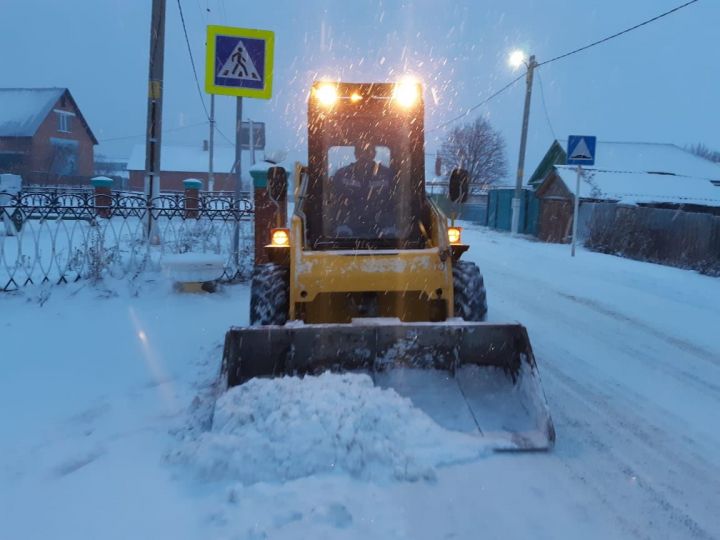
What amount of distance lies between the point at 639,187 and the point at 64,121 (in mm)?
40040

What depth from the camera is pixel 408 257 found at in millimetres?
5000

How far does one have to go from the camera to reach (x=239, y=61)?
8.35 m

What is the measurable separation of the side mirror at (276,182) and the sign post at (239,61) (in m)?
3.06

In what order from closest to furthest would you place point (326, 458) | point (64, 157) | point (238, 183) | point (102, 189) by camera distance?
point (326, 458), point (238, 183), point (102, 189), point (64, 157)

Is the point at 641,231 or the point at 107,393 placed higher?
the point at 641,231

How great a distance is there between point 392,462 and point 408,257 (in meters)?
1.98

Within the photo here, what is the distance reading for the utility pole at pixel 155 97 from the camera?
10.4 m

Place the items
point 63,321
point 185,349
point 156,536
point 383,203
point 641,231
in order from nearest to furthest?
point 156,536
point 383,203
point 185,349
point 63,321
point 641,231

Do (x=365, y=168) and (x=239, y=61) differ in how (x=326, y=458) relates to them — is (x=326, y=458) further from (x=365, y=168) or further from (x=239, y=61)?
(x=239, y=61)

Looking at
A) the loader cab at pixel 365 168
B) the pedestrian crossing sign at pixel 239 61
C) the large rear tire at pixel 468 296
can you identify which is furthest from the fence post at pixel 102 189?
the large rear tire at pixel 468 296

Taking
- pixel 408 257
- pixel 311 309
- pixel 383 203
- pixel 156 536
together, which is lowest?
pixel 156 536

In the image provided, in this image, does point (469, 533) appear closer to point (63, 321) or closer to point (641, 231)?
point (63, 321)

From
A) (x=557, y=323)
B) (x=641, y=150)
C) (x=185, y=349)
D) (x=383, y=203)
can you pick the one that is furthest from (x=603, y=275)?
(x=641, y=150)

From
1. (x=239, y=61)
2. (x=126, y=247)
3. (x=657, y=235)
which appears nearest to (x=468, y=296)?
(x=239, y=61)
